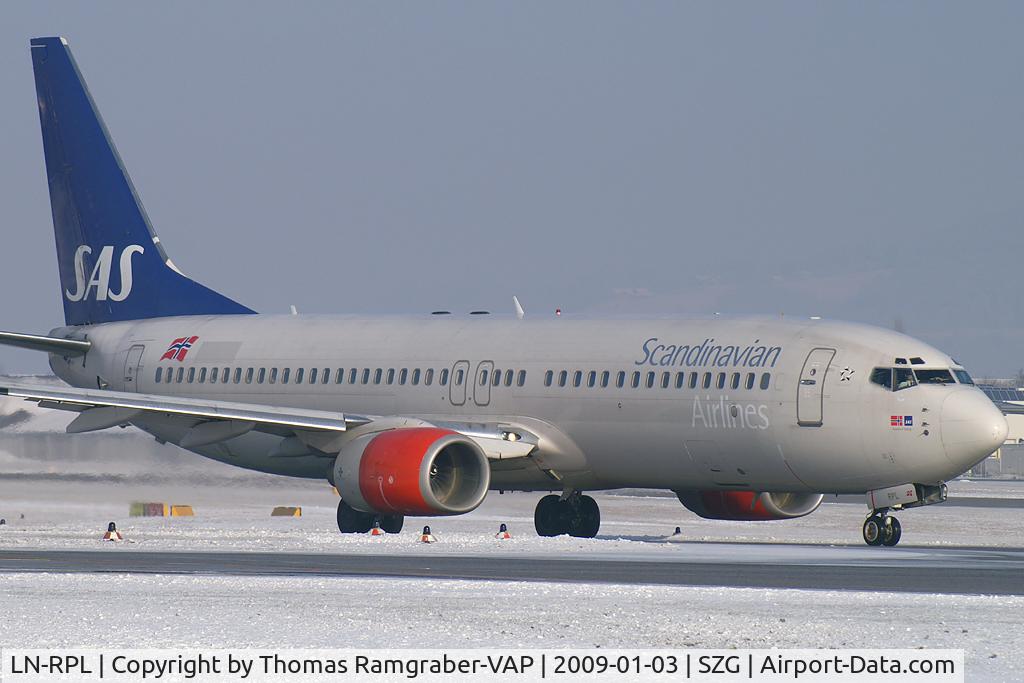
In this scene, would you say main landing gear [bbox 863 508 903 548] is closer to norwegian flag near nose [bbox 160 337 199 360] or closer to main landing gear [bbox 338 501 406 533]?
main landing gear [bbox 338 501 406 533]

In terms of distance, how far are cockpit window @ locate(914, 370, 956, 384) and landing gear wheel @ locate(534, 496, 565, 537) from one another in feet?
27.7

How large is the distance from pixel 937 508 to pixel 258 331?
2209 cm

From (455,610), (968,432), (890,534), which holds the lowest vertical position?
(455,610)

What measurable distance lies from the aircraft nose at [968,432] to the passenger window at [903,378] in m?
0.65

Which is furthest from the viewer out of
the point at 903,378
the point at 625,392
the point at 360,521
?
the point at 360,521

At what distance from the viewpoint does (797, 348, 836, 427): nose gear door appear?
31.3 metres

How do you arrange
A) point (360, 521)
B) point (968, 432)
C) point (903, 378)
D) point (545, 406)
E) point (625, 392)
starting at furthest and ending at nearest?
1. point (360, 521)
2. point (545, 406)
3. point (625, 392)
4. point (903, 378)
5. point (968, 432)

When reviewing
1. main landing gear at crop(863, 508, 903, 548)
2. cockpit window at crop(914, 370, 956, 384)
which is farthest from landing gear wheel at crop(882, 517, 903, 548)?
cockpit window at crop(914, 370, 956, 384)

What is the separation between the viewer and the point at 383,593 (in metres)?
20.5

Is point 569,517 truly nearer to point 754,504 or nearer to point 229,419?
point 754,504

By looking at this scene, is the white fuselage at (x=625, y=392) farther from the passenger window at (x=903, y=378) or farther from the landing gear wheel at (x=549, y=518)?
the landing gear wheel at (x=549, y=518)

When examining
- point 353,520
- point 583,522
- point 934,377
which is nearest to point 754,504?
point 583,522

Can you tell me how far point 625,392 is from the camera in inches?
1319

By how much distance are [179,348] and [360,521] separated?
263 inches
